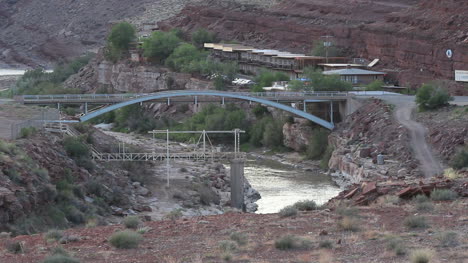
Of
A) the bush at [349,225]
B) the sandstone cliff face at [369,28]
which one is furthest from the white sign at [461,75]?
the bush at [349,225]

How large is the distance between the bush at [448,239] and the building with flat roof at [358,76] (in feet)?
192

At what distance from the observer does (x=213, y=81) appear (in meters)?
96.4

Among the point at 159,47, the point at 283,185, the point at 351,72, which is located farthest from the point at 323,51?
the point at 283,185

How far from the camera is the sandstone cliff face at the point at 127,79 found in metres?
102

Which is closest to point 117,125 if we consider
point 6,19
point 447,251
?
point 447,251

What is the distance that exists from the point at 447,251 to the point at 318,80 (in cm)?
5442

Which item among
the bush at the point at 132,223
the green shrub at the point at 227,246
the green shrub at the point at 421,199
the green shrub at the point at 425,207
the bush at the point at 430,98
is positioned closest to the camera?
the green shrub at the point at 227,246

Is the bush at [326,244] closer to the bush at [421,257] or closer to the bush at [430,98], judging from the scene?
the bush at [421,257]

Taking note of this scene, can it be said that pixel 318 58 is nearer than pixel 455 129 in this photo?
No

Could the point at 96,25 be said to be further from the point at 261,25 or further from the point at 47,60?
the point at 261,25

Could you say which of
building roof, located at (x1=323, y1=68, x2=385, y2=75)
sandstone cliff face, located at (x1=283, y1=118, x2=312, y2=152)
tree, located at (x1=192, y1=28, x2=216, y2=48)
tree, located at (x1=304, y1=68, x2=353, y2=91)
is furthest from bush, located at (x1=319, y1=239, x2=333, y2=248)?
tree, located at (x1=192, y1=28, x2=216, y2=48)

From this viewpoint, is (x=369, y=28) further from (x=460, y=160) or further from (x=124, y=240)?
(x=124, y=240)

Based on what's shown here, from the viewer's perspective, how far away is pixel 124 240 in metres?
28.1

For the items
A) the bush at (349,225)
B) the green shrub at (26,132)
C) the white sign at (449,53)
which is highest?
the white sign at (449,53)
